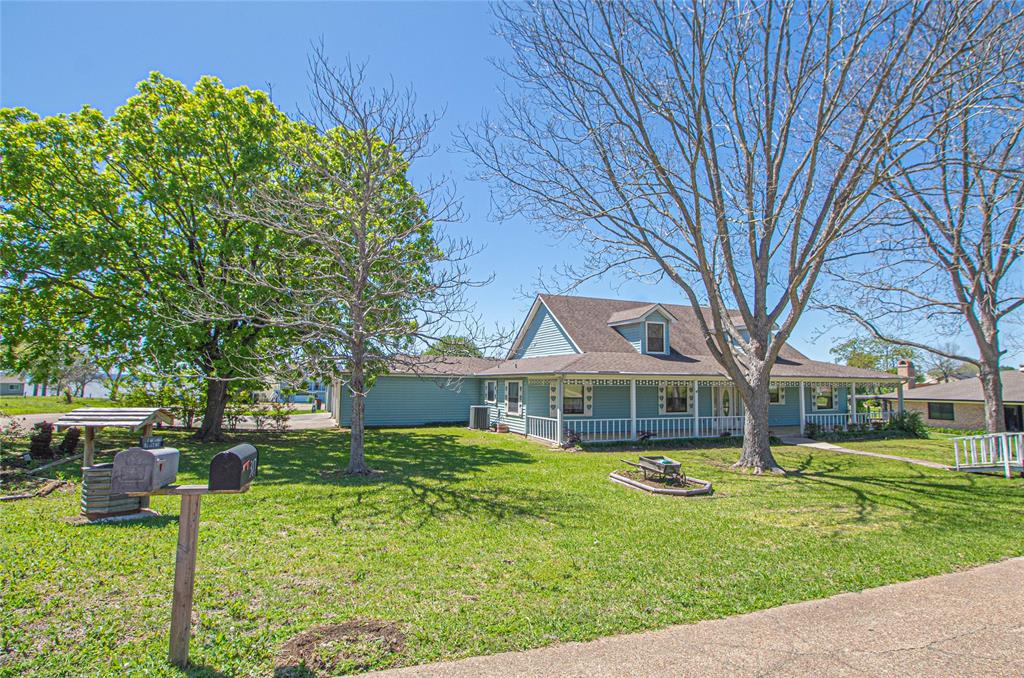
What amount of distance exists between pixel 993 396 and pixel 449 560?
19.7 meters

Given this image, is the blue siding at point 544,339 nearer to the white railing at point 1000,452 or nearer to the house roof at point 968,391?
the white railing at point 1000,452

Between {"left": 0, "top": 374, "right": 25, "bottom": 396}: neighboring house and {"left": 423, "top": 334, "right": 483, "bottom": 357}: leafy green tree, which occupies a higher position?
{"left": 423, "top": 334, "right": 483, "bottom": 357}: leafy green tree

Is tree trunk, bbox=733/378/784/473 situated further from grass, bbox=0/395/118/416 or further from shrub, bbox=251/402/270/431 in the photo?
A: grass, bbox=0/395/118/416

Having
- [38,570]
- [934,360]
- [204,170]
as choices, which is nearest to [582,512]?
[38,570]

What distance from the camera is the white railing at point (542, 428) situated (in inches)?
Answer: 699

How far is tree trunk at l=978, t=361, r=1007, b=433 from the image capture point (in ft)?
53.4

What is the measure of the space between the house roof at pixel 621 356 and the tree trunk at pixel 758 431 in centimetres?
476

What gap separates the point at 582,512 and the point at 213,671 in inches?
221

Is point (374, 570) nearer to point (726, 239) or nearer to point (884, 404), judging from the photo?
point (726, 239)

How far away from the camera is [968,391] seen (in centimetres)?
3027

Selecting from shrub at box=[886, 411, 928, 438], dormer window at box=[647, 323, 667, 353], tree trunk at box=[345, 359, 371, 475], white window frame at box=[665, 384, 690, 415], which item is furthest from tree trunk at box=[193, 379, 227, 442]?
shrub at box=[886, 411, 928, 438]

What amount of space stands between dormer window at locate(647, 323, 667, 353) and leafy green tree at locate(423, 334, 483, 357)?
11142 mm

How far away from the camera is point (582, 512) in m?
8.07

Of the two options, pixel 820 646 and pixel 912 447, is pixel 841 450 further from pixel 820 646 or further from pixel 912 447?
pixel 820 646
